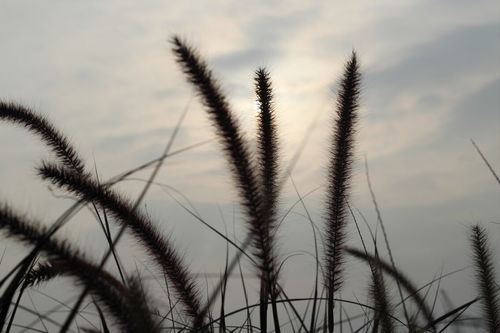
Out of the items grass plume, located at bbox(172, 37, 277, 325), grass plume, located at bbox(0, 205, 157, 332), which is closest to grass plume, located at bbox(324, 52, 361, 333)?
grass plume, located at bbox(172, 37, 277, 325)

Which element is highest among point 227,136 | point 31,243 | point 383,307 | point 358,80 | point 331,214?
point 358,80

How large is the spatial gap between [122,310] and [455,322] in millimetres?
2175

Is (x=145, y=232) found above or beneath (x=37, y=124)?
beneath

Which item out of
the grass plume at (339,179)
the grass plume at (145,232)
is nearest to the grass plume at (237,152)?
the grass plume at (145,232)

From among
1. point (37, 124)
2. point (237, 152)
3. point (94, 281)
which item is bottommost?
point (94, 281)

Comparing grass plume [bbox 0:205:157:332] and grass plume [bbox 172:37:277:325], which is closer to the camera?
grass plume [bbox 0:205:157:332]

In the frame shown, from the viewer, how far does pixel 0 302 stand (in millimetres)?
2213

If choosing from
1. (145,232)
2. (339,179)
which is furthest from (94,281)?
(339,179)

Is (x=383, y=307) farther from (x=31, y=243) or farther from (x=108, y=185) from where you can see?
(x=31, y=243)

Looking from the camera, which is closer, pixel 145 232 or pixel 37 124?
pixel 145 232

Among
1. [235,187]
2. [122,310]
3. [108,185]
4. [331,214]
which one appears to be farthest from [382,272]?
[122,310]

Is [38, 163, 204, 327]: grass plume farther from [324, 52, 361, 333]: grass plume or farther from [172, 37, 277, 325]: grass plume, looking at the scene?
[324, 52, 361, 333]: grass plume

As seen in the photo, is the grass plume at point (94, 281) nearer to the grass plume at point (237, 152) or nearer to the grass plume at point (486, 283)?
the grass plume at point (237, 152)

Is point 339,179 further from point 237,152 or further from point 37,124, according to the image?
point 37,124
